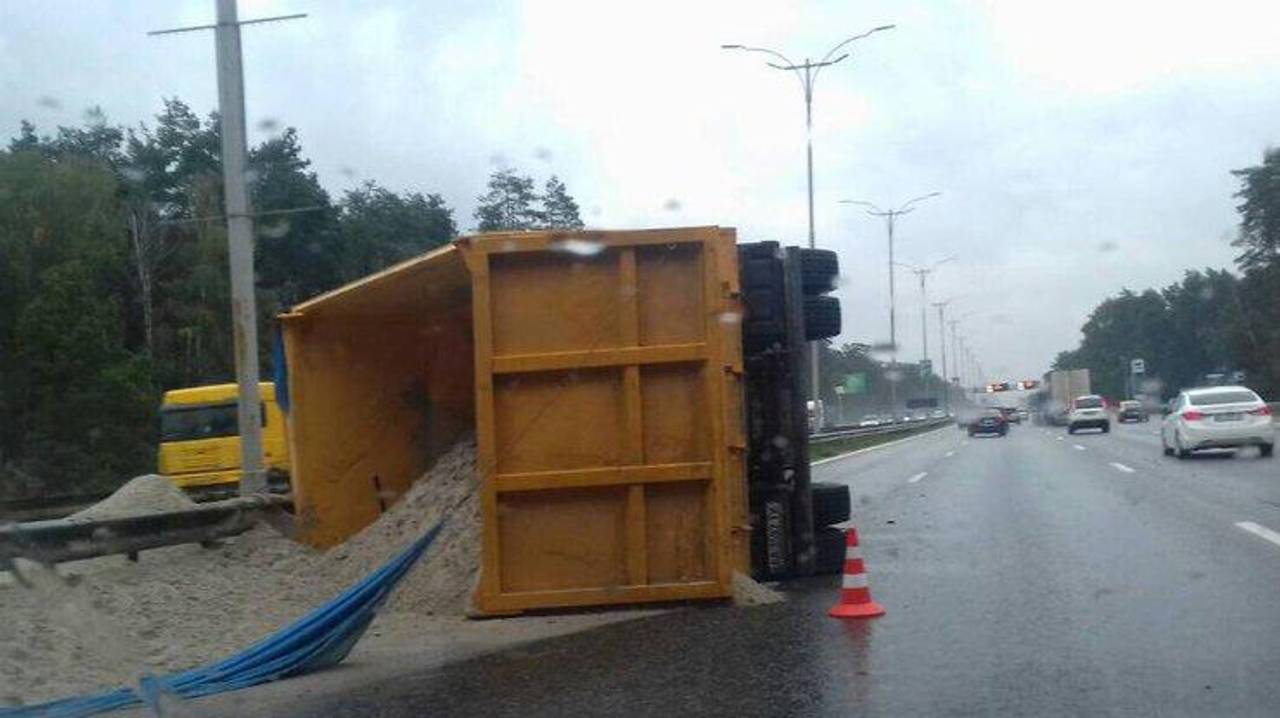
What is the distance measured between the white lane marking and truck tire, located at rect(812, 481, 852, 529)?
432 cm

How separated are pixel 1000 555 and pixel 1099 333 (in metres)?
102

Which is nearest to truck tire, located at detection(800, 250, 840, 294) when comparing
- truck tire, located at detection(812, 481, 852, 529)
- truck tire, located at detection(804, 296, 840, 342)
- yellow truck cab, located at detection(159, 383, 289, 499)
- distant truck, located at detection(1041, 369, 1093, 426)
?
truck tire, located at detection(804, 296, 840, 342)

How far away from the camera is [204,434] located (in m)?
27.6

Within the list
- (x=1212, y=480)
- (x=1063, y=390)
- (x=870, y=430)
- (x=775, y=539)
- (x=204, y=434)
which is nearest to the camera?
(x=775, y=539)

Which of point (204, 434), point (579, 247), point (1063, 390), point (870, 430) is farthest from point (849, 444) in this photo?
point (579, 247)

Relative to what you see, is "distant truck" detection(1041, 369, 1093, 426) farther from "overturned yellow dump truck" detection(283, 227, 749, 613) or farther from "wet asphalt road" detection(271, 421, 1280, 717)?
"overturned yellow dump truck" detection(283, 227, 749, 613)

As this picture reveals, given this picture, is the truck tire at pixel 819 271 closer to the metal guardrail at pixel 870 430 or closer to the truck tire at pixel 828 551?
the truck tire at pixel 828 551

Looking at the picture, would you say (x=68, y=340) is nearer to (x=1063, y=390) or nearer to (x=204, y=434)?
(x=204, y=434)

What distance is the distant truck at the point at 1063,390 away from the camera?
255ft

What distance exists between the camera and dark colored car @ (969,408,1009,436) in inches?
2549

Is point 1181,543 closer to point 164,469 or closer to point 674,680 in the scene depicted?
point 674,680

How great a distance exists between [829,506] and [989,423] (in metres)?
53.3

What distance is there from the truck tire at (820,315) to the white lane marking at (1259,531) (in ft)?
15.9

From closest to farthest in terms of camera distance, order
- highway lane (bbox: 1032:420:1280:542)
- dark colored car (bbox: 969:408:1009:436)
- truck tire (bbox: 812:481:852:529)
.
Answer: truck tire (bbox: 812:481:852:529), highway lane (bbox: 1032:420:1280:542), dark colored car (bbox: 969:408:1009:436)
